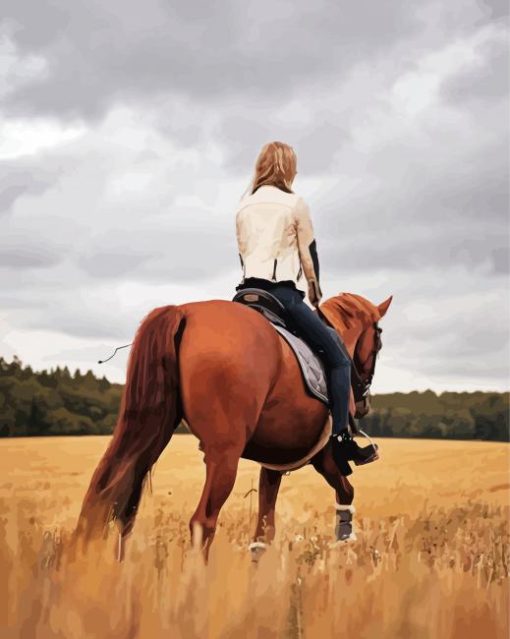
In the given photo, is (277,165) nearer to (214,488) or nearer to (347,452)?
(347,452)

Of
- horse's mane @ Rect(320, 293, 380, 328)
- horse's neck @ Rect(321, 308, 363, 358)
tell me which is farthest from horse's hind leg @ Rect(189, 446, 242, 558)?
horse's mane @ Rect(320, 293, 380, 328)

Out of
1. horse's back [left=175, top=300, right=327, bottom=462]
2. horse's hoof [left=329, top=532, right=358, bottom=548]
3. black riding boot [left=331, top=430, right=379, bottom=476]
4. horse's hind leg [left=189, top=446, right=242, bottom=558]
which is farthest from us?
horse's hoof [left=329, top=532, right=358, bottom=548]

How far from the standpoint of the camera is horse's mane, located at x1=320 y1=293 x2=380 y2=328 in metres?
8.30

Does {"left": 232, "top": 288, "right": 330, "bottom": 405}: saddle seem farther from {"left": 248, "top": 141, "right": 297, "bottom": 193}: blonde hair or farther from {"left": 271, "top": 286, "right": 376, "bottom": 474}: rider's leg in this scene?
{"left": 248, "top": 141, "right": 297, "bottom": 193}: blonde hair

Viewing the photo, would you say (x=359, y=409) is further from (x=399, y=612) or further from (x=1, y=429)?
(x=1, y=429)

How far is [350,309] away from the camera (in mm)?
8391

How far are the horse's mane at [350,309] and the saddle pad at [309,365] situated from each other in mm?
1272

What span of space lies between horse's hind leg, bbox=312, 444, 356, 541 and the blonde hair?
7.82ft

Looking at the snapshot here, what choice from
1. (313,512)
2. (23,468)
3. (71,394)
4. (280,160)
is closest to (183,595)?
(280,160)

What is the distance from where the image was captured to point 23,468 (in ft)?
54.9

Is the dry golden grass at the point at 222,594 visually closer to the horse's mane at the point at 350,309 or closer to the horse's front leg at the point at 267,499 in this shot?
the horse's front leg at the point at 267,499

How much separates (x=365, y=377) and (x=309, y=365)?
1.81 m

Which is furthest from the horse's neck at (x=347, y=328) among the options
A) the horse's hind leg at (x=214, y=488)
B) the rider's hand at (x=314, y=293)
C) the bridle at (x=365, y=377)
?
the horse's hind leg at (x=214, y=488)

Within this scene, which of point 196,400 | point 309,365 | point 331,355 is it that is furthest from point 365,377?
point 196,400
